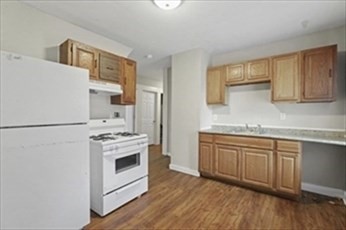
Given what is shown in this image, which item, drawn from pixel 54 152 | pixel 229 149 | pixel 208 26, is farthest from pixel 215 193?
pixel 208 26

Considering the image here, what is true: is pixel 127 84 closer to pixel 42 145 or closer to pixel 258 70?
pixel 42 145

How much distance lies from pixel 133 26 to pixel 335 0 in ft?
8.19

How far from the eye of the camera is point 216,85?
378cm

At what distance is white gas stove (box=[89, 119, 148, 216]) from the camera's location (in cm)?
229

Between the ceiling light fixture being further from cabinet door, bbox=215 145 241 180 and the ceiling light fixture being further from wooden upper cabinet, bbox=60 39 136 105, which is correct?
cabinet door, bbox=215 145 241 180

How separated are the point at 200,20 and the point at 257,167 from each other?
2.34 m

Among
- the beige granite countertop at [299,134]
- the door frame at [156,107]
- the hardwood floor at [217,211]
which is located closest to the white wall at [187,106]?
the beige granite countertop at [299,134]

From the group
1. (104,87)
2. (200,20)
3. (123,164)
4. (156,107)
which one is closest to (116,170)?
(123,164)

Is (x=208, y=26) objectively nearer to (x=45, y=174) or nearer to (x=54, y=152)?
(x=54, y=152)

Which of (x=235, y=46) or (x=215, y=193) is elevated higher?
(x=235, y=46)

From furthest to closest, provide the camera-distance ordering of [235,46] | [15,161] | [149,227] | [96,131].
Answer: [235,46] → [96,131] → [149,227] → [15,161]

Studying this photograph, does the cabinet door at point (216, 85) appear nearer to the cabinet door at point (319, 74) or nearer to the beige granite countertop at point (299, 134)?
the beige granite countertop at point (299, 134)

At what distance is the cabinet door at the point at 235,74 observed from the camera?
343 cm

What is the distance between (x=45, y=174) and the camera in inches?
67.1
